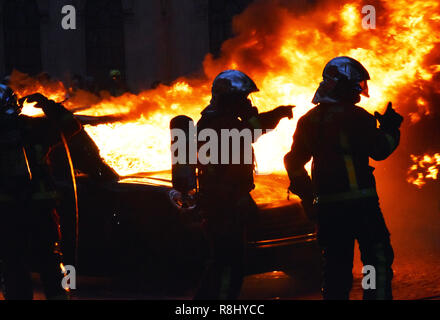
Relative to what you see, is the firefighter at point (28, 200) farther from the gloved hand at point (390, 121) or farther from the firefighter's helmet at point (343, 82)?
the gloved hand at point (390, 121)

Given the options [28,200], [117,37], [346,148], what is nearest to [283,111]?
[346,148]

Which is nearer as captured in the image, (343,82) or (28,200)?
(343,82)

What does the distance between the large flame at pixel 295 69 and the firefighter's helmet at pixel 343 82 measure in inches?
146

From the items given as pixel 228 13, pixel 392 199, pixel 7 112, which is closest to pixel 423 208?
pixel 392 199

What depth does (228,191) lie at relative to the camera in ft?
19.1

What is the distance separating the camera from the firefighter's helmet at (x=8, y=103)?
6111mm

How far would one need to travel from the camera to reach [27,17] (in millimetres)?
24250

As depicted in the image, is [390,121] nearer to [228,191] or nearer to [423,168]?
[228,191]

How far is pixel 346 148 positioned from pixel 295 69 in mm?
4385

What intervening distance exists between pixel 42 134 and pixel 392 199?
272 inches

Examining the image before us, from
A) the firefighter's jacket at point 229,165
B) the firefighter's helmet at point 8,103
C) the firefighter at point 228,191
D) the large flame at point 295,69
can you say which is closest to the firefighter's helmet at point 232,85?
the firefighter at point 228,191

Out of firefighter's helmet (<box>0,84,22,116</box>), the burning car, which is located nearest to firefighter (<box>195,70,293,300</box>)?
firefighter's helmet (<box>0,84,22,116</box>)
